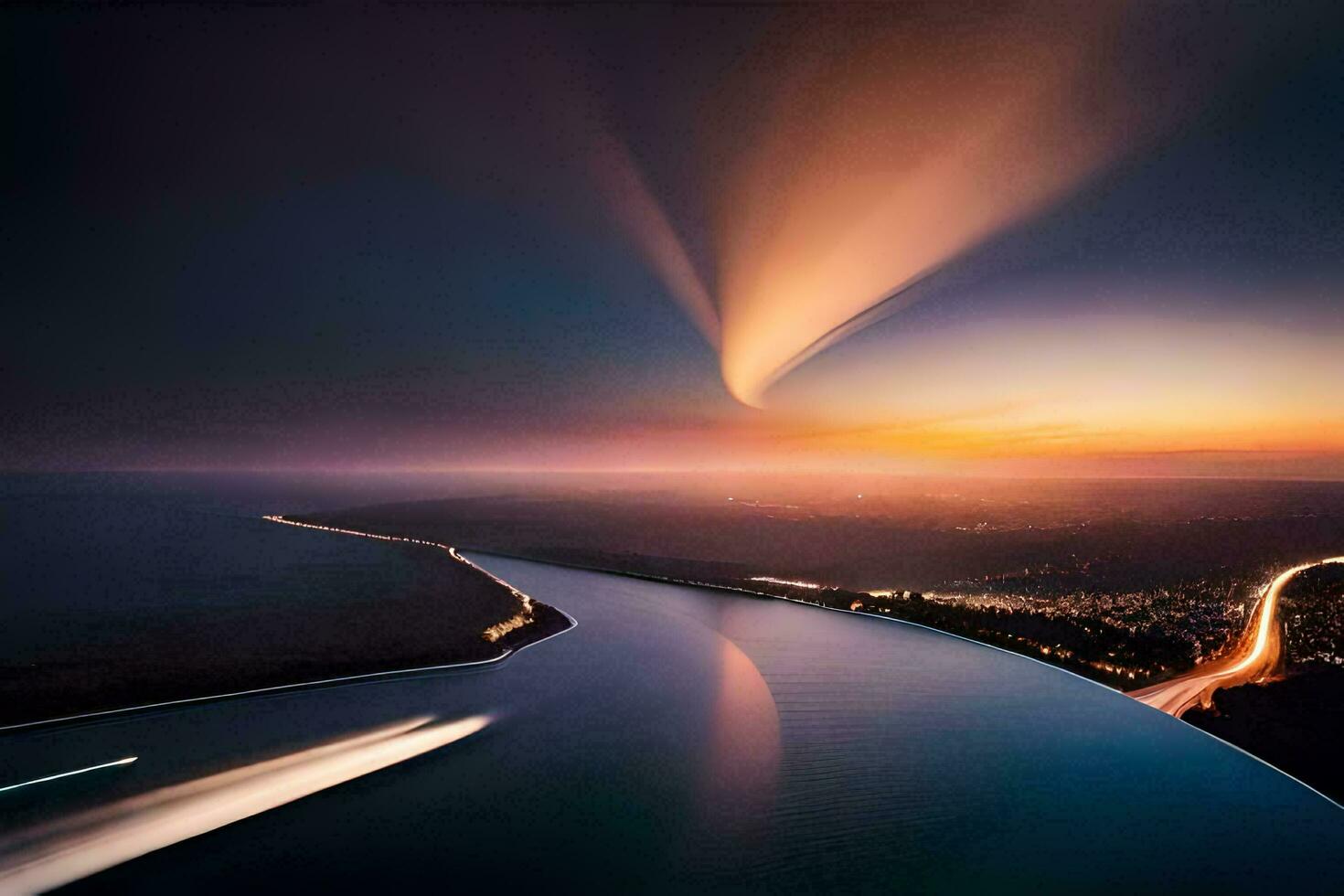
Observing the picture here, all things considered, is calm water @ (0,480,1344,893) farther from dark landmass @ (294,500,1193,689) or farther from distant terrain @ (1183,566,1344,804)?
dark landmass @ (294,500,1193,689)

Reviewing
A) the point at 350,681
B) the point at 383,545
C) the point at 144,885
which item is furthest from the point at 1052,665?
the point at 383,545

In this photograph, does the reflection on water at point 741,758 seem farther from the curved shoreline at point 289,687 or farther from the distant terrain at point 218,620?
the distant terrain at point 218,620

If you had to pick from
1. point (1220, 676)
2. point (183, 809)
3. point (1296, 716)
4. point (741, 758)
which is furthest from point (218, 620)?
point (1220, 676)

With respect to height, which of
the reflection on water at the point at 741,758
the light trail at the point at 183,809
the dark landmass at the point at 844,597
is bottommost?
the light trail at the point at 183,809

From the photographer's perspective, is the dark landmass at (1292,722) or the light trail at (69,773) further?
the dark landmass at (1292,722)

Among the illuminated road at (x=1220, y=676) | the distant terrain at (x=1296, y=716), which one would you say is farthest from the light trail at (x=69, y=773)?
the illuminated road at (x=1220, y=676)

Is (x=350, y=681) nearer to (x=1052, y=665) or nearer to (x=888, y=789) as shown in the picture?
(x=888, y=789)

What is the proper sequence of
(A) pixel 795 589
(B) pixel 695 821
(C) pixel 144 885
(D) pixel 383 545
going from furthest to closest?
1. (D) pixel 383 545
2. (A) pixel 795 589
3. (B) pixel 695 821
4. (C) pixel 144 885
